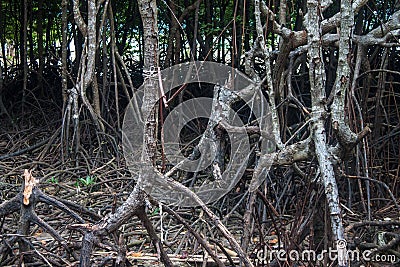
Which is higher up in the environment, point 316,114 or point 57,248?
point 316,114

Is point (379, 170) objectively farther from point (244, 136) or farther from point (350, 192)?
point (244, 136)

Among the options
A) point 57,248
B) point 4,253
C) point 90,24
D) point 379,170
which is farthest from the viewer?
point 90,24

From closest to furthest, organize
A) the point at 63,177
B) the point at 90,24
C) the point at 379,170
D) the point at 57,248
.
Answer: the point at 57,248, the point at 379,170, the point at 90,24, the point at 63,177

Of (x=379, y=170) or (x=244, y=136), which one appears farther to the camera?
(x=379, y=170)

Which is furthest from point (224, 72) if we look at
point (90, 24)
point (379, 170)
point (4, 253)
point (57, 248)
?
point (4, 253)

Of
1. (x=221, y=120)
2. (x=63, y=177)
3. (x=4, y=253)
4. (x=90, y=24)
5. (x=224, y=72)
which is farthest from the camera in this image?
(x=224, y=72)

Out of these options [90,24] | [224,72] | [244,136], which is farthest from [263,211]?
[224,72]

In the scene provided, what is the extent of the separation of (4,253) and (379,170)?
208cm

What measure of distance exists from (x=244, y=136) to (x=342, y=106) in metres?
1.20

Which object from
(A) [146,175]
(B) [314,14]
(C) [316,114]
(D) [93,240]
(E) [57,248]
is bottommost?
(E) [57,248]

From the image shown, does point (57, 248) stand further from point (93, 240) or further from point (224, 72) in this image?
point (224, 72)

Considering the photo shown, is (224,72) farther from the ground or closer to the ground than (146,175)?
farther from the ground

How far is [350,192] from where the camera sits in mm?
2838

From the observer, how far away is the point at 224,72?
4746 millimetres
